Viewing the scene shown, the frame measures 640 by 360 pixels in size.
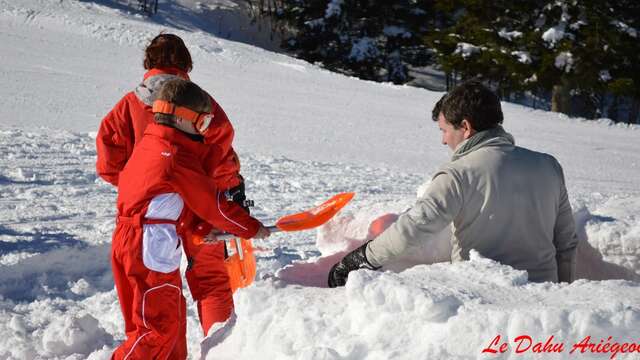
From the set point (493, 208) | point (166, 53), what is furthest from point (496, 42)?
point (493, 208)

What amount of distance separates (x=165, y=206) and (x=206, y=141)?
541 mm

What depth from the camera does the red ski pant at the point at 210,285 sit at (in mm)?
3328

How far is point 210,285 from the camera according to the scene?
3.38m

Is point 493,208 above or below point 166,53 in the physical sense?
below

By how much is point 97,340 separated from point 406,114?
975 cm

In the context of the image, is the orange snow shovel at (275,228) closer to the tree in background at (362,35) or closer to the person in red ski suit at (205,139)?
the person in red ski suit at (205,139)

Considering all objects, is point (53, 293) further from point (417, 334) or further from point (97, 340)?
point (417, 334)

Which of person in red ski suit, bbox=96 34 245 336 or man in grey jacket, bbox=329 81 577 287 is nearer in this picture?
man in grey jacket, bbox=329 81 577 287

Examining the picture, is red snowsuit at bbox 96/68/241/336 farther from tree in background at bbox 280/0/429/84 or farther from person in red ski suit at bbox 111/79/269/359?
tree in background at bbox 280/0/429/84

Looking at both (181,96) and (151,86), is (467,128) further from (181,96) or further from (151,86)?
(151,86)

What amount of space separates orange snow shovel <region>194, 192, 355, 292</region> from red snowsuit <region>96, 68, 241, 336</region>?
0.18m

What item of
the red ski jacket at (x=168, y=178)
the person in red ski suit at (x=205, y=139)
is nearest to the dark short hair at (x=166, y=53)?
the person in red ski suit at (x=205, y=139)

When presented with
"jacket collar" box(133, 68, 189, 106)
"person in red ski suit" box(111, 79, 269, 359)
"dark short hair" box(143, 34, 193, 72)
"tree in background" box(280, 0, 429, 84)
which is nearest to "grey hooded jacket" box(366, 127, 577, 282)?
"person in red ski suit" box(111, 79, 269, 359)

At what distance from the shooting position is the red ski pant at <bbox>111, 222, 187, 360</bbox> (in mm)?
2771
